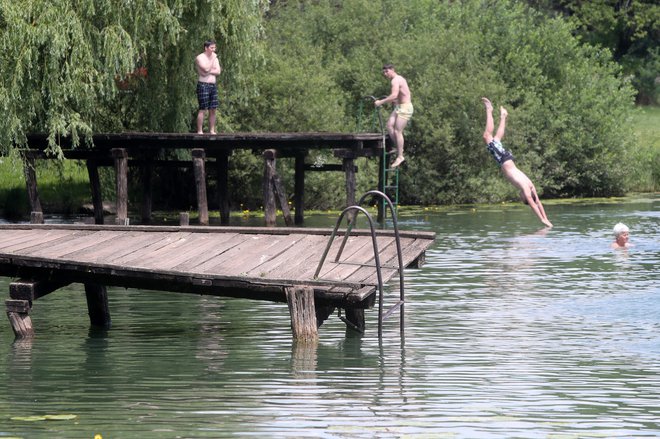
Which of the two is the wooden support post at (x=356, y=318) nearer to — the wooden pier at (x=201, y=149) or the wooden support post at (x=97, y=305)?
the wooden support post at (x=97, y=305)

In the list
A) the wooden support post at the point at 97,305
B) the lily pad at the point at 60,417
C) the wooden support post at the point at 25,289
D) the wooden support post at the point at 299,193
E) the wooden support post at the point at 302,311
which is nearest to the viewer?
the lily pad at the point at 60,417

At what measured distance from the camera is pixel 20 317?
15250mm

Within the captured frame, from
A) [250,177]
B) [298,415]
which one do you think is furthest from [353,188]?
[298,415]

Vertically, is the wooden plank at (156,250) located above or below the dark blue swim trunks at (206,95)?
below

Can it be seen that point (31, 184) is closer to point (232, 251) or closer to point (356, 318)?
point (232, 251)

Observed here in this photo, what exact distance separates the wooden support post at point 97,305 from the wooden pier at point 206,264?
1cm

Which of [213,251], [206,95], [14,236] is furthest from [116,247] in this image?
[206,95]

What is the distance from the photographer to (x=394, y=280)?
69.4 ft

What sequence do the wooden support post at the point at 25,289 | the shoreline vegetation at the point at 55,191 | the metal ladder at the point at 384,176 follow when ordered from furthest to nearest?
the shoreline vegetation at the point at 55,191 < the metal ladder at the point at 384,176 < the wooden support post at the point at 25,289

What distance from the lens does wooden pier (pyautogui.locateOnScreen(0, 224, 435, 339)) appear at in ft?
45.2

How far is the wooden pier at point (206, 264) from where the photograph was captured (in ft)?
45.2

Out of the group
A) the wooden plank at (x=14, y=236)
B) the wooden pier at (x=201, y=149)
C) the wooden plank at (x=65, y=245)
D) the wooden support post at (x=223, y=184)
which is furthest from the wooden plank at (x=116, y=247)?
the wooden support post at (x=223, y=184)

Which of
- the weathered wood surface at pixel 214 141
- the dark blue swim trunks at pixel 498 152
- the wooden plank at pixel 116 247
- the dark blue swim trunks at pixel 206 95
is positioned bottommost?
the wooden plank at pixel 116 247

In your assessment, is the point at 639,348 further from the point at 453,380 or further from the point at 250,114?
the point at 250,114
